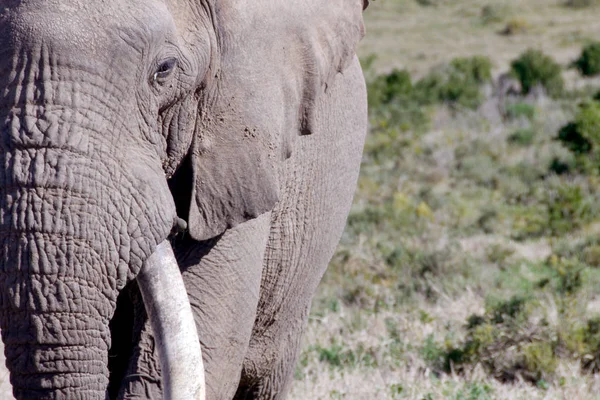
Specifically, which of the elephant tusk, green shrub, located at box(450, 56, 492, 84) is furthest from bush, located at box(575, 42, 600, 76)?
the elephant tusk

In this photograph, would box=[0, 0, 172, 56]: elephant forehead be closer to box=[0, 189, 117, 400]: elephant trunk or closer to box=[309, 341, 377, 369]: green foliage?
box=[0, 189, 117, 400]: elephant trunk

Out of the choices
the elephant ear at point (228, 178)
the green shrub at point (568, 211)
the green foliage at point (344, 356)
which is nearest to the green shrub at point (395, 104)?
the green shrub at point (568, 211)

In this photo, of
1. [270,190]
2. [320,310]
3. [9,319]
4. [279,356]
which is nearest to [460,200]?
[320,310]

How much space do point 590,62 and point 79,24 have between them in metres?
28.2

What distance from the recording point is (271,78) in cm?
305

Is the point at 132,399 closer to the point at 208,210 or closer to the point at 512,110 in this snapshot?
the point at 208,210

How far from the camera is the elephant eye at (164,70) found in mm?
2674

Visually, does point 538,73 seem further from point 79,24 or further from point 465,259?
point 79,24

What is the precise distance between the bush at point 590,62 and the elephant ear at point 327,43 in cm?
2700

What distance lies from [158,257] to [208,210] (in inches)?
11.6

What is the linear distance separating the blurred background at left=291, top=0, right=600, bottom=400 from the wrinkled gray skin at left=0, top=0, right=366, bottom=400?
2.23m

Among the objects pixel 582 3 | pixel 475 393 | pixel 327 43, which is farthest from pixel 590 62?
pixel 327 43

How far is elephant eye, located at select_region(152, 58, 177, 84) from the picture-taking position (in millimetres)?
2674

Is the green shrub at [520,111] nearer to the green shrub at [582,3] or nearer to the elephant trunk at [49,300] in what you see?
the elephant trunk at [49,300]
